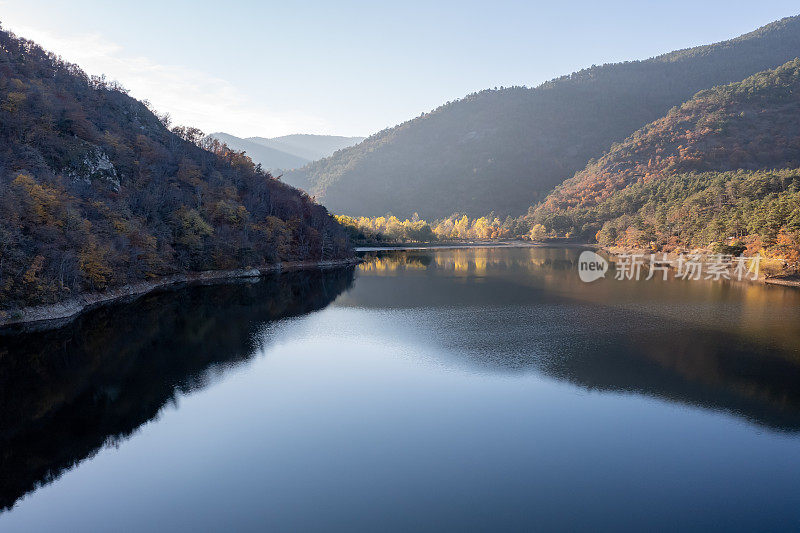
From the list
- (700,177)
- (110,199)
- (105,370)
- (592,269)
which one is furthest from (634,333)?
(700,177)

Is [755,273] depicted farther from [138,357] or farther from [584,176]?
[584,176]

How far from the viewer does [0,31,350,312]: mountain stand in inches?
1231

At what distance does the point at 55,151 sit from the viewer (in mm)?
44844

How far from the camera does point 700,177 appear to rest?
3893 inches

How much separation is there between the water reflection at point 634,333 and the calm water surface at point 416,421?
17 centimetres

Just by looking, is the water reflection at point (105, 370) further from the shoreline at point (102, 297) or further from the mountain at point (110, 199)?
the mountain at point (110, 199)

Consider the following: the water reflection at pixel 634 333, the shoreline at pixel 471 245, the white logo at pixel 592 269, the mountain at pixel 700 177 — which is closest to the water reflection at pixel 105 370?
the water reflection at pixel 634 333

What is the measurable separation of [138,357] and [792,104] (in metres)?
161

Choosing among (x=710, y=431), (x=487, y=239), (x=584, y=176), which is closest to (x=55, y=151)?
(x=710, y=431)

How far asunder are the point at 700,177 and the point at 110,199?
112121 millimetres

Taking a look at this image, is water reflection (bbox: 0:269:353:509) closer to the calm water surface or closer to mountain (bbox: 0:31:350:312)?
the calm water surface

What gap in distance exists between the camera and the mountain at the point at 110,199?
3127 cm

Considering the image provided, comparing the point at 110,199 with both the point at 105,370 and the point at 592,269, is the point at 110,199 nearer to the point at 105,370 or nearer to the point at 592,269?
the point at 105,370

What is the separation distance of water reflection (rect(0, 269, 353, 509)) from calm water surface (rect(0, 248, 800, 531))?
0.38ft
